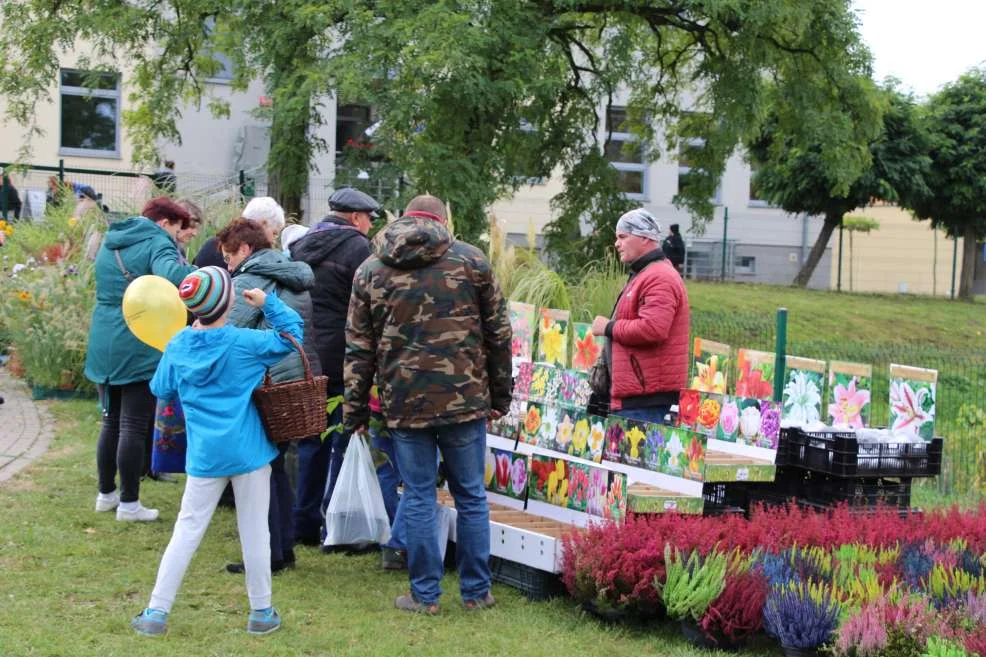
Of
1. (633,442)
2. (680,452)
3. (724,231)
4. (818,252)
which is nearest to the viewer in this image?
(680,452)

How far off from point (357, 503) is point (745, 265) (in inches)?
1081

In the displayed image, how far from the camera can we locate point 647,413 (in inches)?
257

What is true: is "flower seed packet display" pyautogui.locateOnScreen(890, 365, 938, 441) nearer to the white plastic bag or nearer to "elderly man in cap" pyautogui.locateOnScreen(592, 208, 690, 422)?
"elderly man in cap" pyautogui.locateOnScreen(592, 208, 690, 422)

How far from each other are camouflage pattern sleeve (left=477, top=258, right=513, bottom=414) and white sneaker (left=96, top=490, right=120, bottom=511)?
2829mm

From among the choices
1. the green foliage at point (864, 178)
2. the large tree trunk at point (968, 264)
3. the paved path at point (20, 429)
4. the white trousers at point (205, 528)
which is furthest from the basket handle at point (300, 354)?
the large tree trunk at point (968, 264)

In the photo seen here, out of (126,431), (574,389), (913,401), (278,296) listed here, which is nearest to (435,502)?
(278,296)

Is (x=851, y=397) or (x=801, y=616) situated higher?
(x=851, y=397)

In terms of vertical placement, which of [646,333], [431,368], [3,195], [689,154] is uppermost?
[689,154]

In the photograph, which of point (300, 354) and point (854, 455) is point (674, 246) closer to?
point (854, 455)

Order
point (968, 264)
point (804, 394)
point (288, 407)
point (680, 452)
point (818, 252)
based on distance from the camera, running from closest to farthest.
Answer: point (288, 407)
point (680, 452)
point (804, 394)
point (818, 252)
point (968, 264)

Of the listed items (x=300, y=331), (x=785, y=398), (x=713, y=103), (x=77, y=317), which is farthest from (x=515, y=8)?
(x=300, y=331)

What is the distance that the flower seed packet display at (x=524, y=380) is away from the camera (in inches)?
293

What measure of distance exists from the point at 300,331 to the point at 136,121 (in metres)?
11.8

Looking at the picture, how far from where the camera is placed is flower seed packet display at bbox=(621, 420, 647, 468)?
6211 mm
